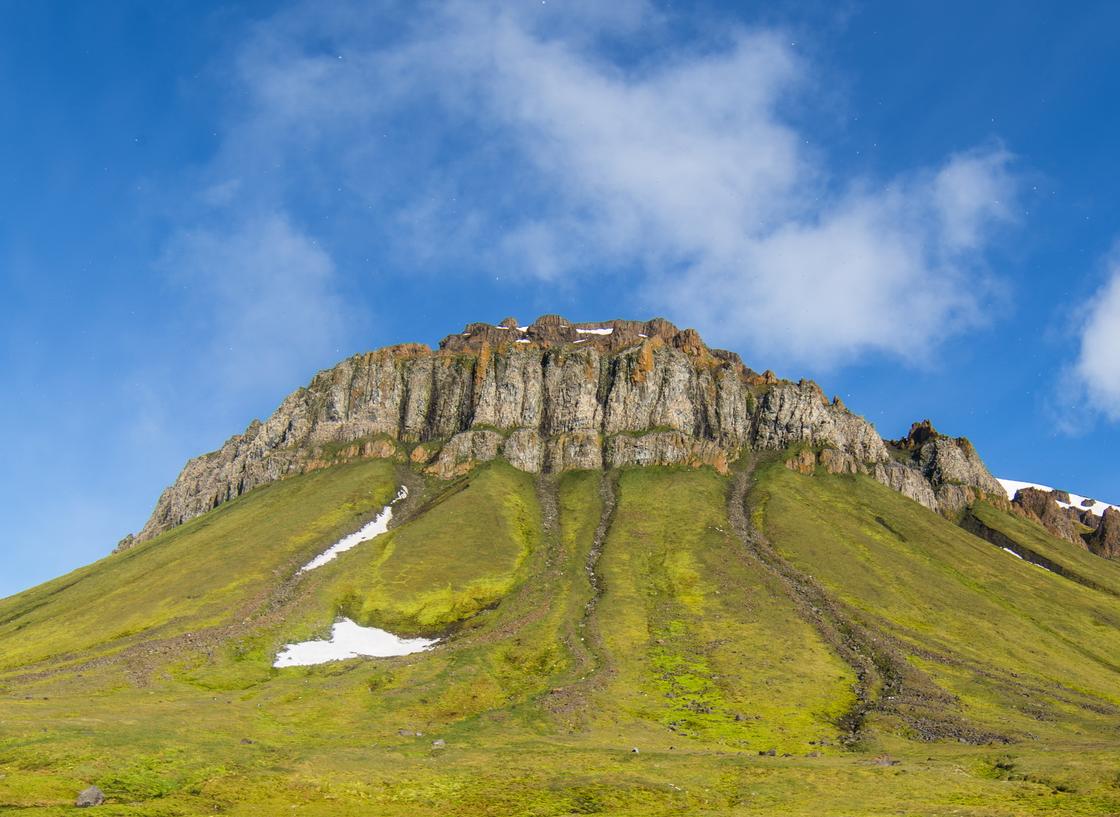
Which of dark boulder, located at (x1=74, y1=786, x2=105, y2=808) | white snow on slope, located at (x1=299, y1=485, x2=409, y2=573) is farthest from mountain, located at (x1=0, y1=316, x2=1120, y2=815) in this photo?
white snow on slope, located at (x1=299, y1=485, x2=409, y2=573)

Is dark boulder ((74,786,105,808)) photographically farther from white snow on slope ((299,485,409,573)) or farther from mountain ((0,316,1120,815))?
white snow on slope ((299,485,409,573))

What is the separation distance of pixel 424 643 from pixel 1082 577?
561ft

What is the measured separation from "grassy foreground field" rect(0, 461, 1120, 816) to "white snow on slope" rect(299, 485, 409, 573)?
127 inches

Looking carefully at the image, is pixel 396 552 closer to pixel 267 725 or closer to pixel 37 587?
pixel 267 725

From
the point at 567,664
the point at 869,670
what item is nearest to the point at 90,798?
the point at 567,664

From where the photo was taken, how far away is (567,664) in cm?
10288

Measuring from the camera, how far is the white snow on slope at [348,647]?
109062mm

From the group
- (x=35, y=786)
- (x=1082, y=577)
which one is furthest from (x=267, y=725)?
(x=1082, y=577)

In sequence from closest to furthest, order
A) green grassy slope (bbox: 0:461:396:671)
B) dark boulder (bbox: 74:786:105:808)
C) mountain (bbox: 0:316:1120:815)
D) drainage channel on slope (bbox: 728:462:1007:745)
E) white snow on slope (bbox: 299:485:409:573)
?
dark boulder (bbox: 74:786:105:808) < mountain (bbox: 0:316:1120:815) < drainage channel on slope (bbox: 728:462:1007:745) < green grassy slope (bbox: 0:461:396:671) < white snow on slope (bbox: 299:485:409:573)

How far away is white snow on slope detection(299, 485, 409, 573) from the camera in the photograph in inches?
5965

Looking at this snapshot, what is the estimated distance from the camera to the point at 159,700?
272ft

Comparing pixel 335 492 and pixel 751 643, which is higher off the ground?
pixel 335 492

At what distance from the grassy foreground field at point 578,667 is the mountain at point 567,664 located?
52 cm

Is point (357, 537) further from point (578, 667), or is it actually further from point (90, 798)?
point (90, 798)
